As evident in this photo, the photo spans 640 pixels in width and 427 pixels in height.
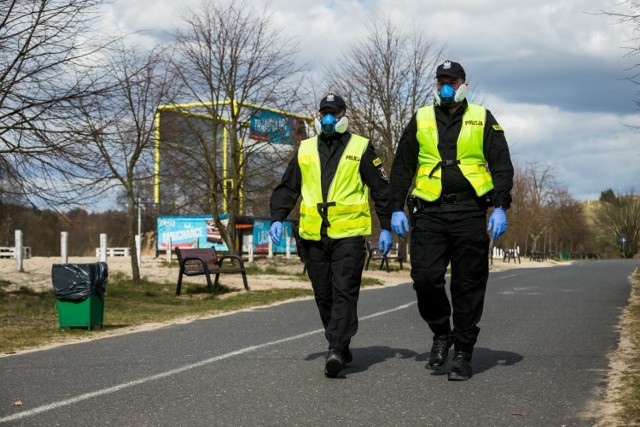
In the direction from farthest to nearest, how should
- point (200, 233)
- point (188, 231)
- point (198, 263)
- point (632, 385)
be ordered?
point (188, 231) → point (200, 233) → point (198, 263) → point (632, 385)

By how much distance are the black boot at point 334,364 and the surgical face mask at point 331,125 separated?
5.32 feet

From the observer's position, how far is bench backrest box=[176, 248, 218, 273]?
18000mm

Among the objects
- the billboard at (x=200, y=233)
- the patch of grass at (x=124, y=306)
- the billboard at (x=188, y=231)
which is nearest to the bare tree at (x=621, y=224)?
the billboard at (x=200, y=233)

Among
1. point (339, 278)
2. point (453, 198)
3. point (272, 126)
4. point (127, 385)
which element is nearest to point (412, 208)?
point (453, 198)

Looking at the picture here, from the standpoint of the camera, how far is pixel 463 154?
612 cm

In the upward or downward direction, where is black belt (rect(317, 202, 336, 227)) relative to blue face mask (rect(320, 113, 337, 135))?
downward

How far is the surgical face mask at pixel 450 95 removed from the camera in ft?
20.0

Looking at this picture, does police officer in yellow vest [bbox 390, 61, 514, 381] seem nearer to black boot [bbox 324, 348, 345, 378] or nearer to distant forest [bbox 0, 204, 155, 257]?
black boot [bbox 324, 348, 345, 378]

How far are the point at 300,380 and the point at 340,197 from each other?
1393 mm

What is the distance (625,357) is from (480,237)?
2219 millimetres

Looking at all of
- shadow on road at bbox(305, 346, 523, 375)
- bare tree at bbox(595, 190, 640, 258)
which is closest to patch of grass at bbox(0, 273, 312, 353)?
shadow on road at bbox(305, 346, 523, 375)

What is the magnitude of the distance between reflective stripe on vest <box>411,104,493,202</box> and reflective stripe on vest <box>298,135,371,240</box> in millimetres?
540

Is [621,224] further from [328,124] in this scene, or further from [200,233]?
[328,124]

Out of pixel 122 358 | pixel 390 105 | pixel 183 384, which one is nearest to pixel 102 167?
pixel 122 358
